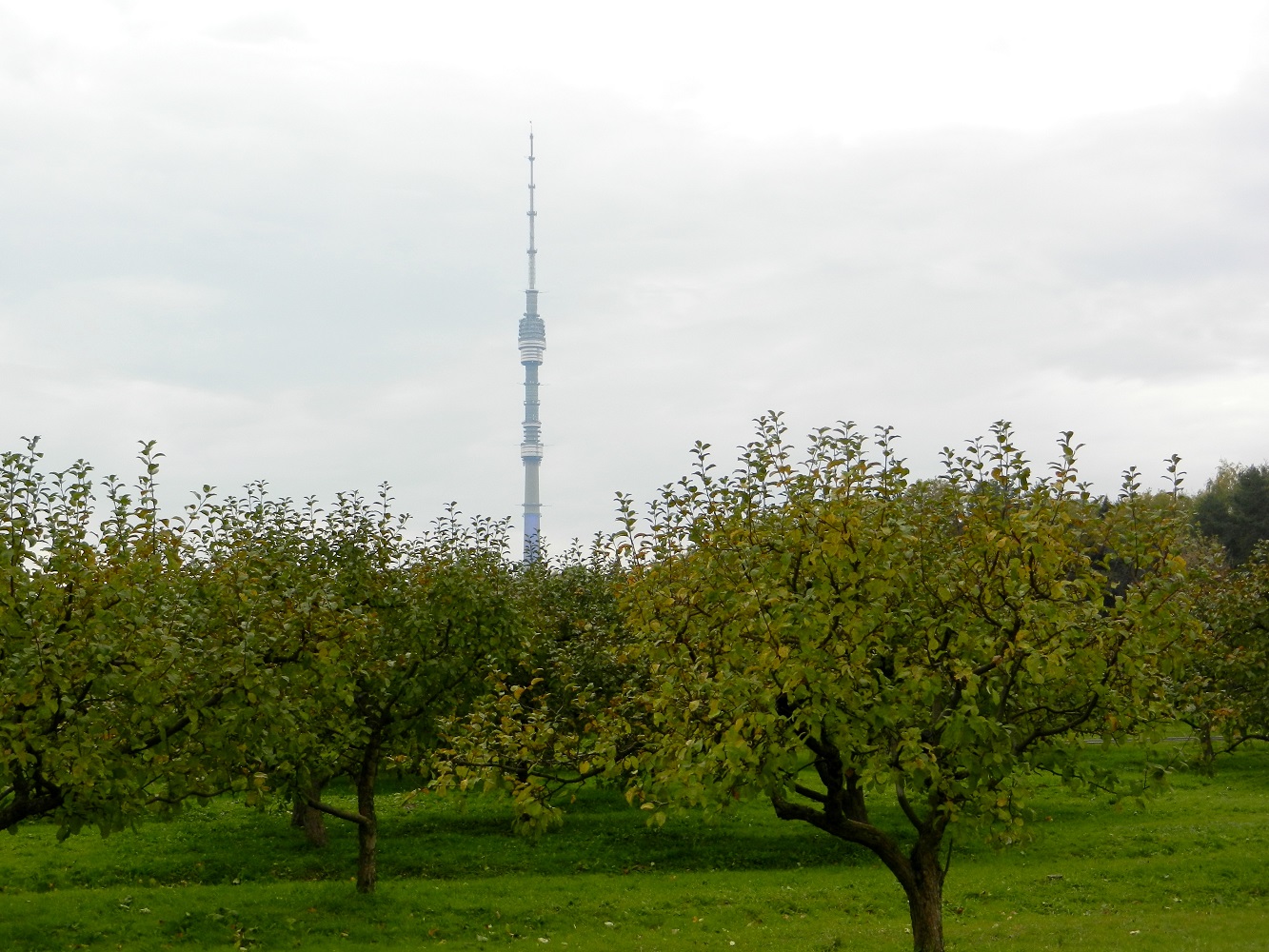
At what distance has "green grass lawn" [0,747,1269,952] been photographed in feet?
84.4

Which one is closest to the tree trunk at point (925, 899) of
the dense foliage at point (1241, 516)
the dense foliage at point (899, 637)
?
the dense foliage at point (899, 637)

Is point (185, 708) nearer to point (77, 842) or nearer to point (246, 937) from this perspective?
point (246, 937)

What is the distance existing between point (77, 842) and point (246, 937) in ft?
40.0

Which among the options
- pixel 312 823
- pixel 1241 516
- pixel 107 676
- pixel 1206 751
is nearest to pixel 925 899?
pixel 107 676

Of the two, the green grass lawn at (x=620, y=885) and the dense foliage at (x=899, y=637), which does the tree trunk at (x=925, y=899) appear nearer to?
the dense foliage at (x=899, y=637)

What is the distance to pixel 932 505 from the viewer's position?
19000 mm

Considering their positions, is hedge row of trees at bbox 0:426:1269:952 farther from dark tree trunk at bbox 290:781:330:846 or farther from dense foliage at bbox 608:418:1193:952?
dark tree trunk at bbox 290:781:330:846

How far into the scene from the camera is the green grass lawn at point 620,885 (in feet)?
84.4

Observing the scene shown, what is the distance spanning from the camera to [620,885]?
3125 cm

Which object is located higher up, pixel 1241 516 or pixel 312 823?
pixel 1241 516

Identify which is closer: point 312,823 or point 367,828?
point 367,828

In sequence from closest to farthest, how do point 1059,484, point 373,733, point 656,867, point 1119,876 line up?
point 1059,484
point 373,733
point 1119,876
point 656,867

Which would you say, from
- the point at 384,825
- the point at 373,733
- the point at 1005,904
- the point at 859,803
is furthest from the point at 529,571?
the point at 859,803

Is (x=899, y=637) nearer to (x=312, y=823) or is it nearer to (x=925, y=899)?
(x=925, y=899)
